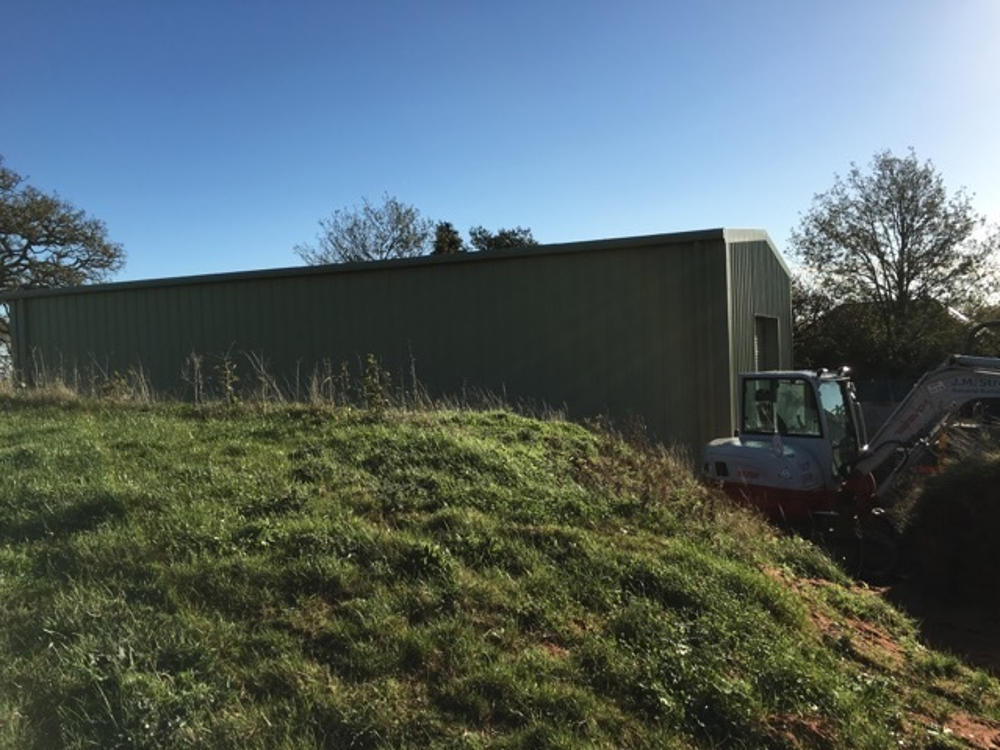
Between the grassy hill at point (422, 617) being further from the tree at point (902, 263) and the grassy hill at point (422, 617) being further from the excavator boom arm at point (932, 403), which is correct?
the tree at point (902, 263)

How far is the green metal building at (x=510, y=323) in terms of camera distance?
1262 centimetres

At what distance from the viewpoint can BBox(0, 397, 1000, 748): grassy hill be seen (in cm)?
352

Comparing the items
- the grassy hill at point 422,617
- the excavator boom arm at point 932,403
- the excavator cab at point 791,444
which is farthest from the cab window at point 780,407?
the grassy hill at point 422,617

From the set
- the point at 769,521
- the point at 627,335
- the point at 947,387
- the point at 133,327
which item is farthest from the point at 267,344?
the point at 947,387

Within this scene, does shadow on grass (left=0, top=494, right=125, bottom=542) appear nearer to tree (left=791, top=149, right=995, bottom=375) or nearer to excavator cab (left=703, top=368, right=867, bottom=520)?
excavator cab (left=703, top=368, right=867, bottom=520)

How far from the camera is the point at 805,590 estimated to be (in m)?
5.79

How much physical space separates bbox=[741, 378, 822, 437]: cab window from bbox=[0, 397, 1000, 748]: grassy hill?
250 cm

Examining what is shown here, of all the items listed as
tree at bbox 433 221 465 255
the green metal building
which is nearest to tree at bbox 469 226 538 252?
tree at bbox 433 221 465 255

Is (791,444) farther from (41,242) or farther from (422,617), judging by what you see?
(41,242)

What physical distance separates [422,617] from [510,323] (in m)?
10.3

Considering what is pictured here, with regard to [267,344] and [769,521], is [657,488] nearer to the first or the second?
[769,521]

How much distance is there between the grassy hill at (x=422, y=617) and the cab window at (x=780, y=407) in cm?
250

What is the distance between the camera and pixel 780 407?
30.7 ft

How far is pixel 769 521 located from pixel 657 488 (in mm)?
2374
